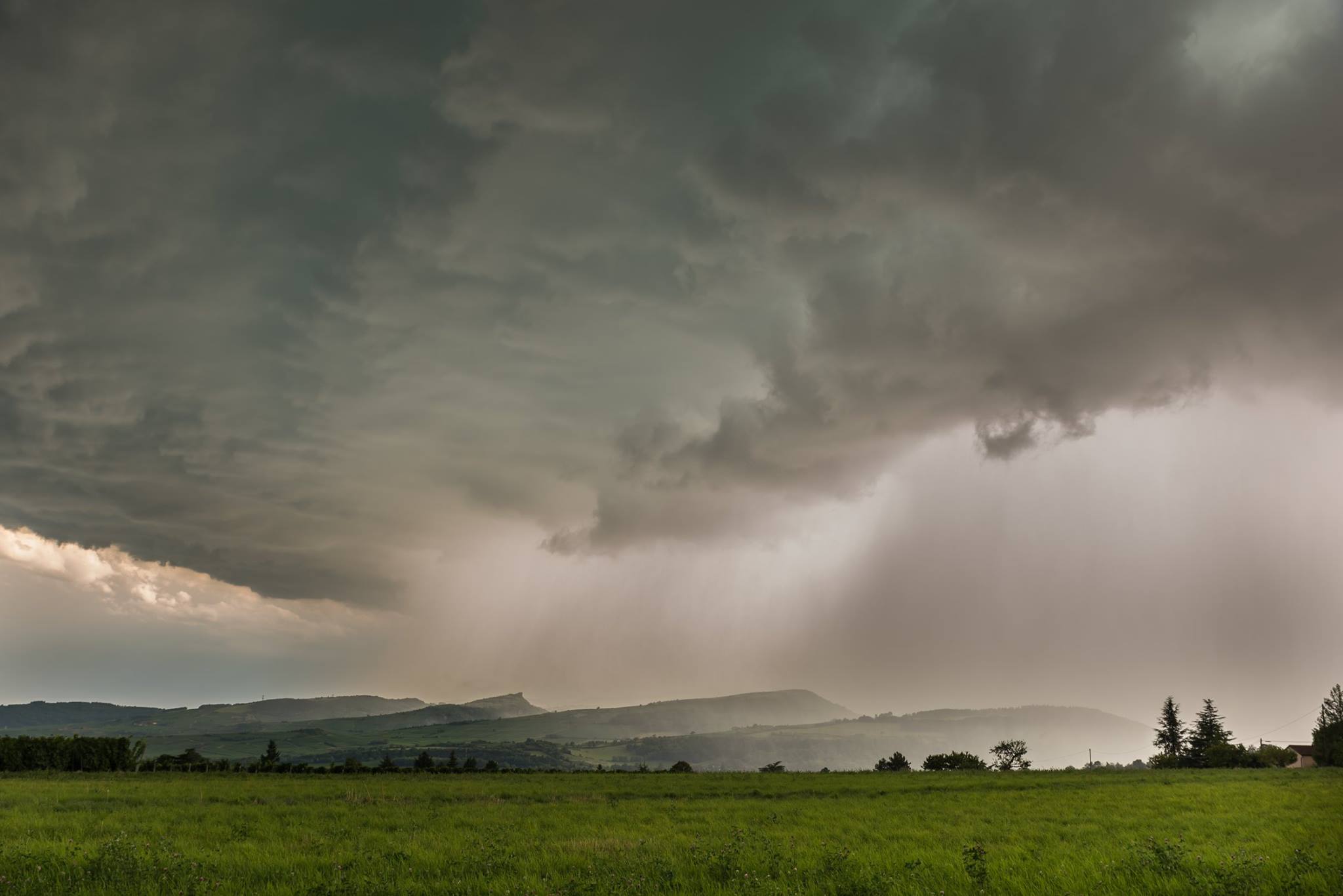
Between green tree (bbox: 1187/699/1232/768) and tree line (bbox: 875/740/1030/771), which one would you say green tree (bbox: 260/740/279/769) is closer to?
tree line (bbox: 875/740/1030/771)

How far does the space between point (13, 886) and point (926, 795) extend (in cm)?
4594

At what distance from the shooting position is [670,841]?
23.3m

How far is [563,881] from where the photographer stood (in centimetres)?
1598

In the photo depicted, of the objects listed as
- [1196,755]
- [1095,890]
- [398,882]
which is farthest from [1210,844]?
[1196,755]

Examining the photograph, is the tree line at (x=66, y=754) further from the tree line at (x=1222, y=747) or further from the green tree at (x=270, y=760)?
the tree line at (x=1222, y=747)

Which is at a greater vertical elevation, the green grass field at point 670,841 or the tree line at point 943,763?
the green grass field at point 670,841

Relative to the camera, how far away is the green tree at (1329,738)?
107375mm

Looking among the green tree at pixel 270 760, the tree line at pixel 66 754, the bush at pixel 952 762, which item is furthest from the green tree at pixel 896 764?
the tree line at pixel 66 754

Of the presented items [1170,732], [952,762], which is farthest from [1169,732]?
[952,762]

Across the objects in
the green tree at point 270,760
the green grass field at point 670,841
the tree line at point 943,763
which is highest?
the green grass field at point 670,841

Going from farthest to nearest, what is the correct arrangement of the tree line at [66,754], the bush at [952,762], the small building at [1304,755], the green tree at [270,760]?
the small building at [1304,755]
the bush at [952,762]
the green tree at [270,760]
the tree line at [66,754]

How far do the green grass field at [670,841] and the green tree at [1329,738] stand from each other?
3282 inches

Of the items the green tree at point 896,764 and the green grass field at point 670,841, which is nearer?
the green grass field at point 670,841

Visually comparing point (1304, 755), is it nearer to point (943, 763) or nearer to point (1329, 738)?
point (1329, 738)
